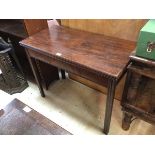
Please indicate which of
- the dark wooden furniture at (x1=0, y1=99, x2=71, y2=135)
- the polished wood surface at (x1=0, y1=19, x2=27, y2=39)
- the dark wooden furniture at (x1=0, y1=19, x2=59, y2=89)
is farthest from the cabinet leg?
the polished wood surface at (x1=0, y1=19, x2=27, y2=39)

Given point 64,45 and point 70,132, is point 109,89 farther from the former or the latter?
Answer: point 70,132

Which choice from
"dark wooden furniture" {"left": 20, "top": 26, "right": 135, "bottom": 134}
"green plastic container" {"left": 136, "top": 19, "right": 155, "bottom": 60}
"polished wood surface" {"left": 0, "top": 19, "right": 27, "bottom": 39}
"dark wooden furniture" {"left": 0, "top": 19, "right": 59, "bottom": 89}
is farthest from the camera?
"polished wood surface" {"left": 0, "top": 19, "right": 27, "bottom": 39}

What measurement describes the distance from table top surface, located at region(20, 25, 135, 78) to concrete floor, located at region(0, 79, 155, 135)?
655 millimetres

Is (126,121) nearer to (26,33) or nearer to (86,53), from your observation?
(86,53)

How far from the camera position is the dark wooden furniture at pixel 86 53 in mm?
969

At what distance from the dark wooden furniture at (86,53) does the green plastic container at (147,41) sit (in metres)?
0.14

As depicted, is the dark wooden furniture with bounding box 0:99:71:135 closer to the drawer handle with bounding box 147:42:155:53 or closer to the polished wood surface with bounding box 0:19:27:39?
the polished wood surface with bounding box 0:19:27:39

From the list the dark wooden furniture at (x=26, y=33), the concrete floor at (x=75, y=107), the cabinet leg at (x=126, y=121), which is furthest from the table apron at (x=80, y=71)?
the concrete floor at (x=75, y=107)

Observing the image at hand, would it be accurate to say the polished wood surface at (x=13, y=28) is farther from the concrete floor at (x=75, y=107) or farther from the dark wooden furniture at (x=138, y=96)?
the dark wooden furniture at (x=138, y=96)

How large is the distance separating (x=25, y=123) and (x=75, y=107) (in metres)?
0.49

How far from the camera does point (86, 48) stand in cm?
115

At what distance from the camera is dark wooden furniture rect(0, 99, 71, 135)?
134cm

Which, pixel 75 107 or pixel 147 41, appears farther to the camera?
pixel 75 107

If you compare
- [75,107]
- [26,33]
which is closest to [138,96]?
[75,107]
